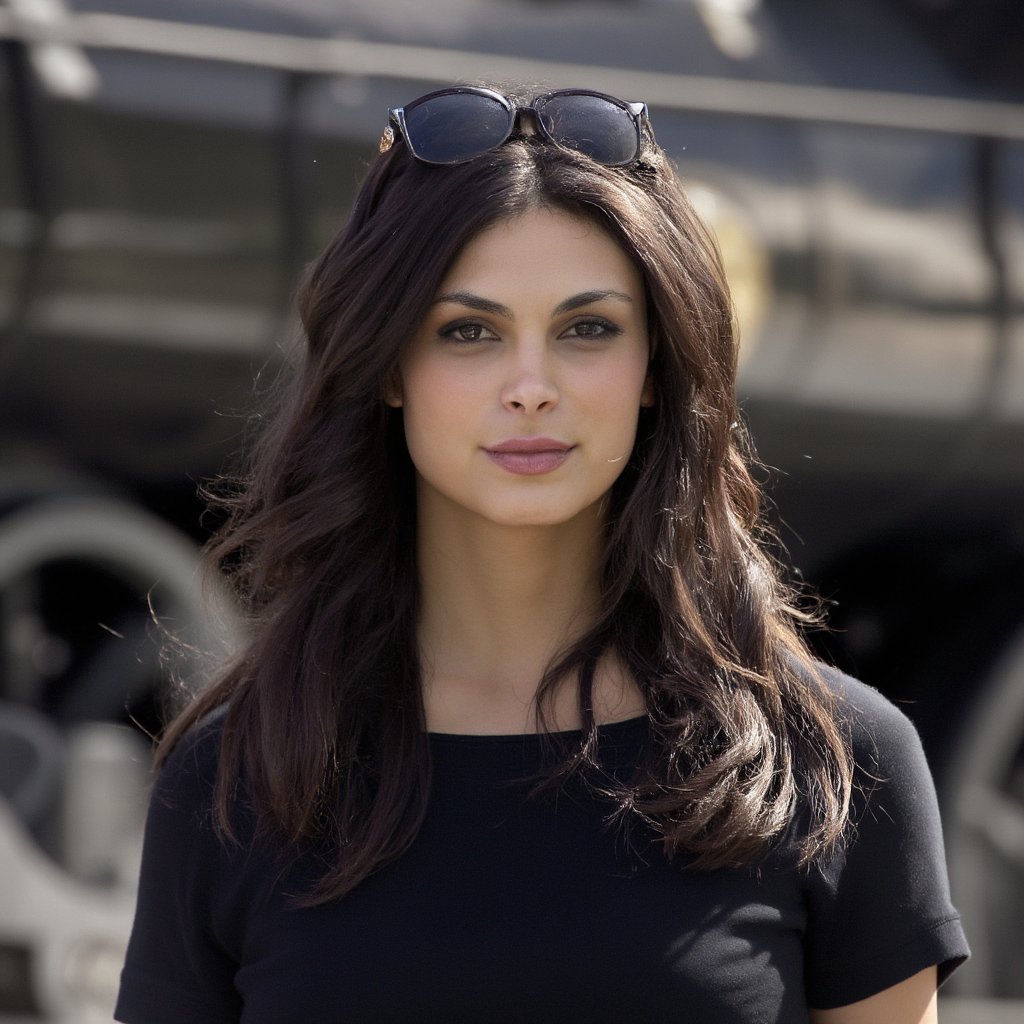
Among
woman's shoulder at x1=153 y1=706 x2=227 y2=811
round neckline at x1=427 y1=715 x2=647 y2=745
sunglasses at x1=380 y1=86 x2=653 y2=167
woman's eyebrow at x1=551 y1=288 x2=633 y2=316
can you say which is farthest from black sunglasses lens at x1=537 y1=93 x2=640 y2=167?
woman's shoulder at x1=153 y1=706 x2=227 y2=811

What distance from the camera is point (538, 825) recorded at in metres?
1.43

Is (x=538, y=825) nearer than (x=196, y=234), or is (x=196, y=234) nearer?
(x=538, y=825)

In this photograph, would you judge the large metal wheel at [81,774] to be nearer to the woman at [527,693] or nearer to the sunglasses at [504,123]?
the woman at [527,693]

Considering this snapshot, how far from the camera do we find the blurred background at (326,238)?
314 centimetres

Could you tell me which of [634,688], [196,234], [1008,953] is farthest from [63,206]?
[1008,953]

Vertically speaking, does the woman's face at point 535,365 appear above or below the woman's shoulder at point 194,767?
above

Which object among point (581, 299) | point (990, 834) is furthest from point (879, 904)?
point (990, 834)

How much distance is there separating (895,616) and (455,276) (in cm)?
279

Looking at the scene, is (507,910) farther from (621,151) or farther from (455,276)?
(621,151)

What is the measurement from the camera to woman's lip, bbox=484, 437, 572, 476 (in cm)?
147

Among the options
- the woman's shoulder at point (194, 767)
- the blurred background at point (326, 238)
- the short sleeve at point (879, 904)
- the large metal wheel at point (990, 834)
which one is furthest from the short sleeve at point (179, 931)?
the large metal wheel at point (990, 834)

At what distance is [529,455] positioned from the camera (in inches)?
58.1

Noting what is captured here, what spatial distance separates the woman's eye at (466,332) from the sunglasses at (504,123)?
0.43 feet

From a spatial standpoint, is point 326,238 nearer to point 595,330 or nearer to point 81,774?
point 81,774
